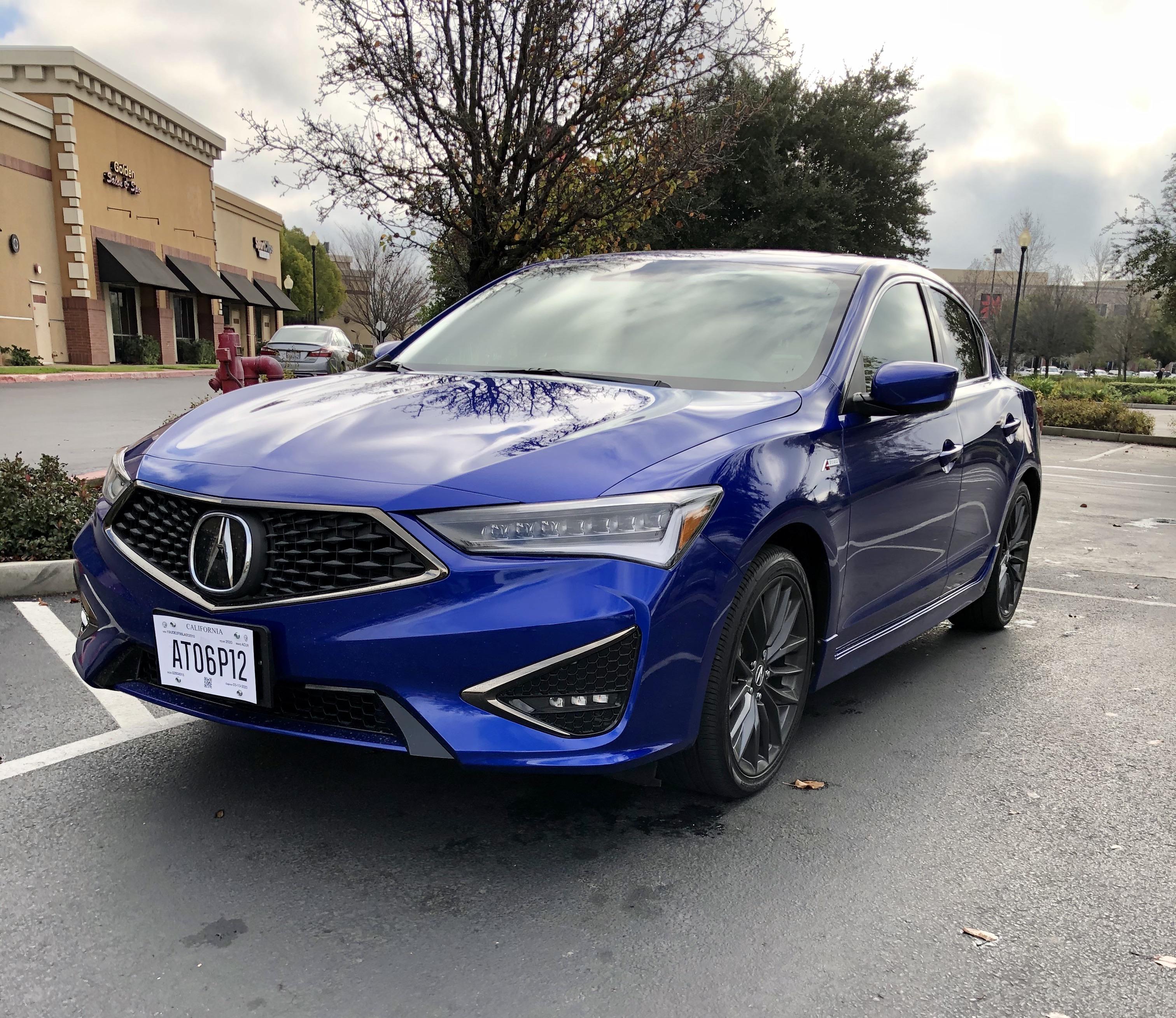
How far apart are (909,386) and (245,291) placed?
46.6 meters

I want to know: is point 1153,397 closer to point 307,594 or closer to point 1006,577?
point 1006,577

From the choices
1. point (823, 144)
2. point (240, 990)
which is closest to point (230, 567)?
point (240, 990)

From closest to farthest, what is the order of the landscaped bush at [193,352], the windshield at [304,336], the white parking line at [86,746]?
the white parking line at [86,746] → the windshield at [304,336] → the landscaped bush at [193,352]

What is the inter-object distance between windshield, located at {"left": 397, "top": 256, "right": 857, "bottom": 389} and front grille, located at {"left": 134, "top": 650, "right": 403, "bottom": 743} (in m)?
1.47

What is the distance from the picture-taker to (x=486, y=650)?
250 cm

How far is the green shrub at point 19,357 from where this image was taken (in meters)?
28.7

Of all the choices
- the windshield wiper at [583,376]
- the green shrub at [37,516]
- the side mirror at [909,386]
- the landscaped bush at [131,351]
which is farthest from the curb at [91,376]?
the side mirror at [909,386]

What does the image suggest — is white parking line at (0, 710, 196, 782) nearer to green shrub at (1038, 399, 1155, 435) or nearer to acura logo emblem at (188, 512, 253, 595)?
acura logo emblem at (188, 512, 253, 595)

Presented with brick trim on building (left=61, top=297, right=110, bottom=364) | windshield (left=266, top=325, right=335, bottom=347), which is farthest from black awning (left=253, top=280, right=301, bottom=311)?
windshield (left=266, top=325, right=335, bottom=347)

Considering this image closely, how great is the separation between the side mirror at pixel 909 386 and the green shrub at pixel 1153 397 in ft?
151

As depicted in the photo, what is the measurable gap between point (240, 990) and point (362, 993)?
0.26 metres

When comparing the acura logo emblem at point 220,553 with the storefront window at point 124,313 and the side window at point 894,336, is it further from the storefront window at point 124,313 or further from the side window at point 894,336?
the storefront window at point 124,313

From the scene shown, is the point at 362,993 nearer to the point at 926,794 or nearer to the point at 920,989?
the point at 920,989

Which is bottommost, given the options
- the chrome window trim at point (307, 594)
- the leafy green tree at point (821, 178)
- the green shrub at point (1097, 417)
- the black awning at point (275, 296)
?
the green shrub at point (1097, 417)
